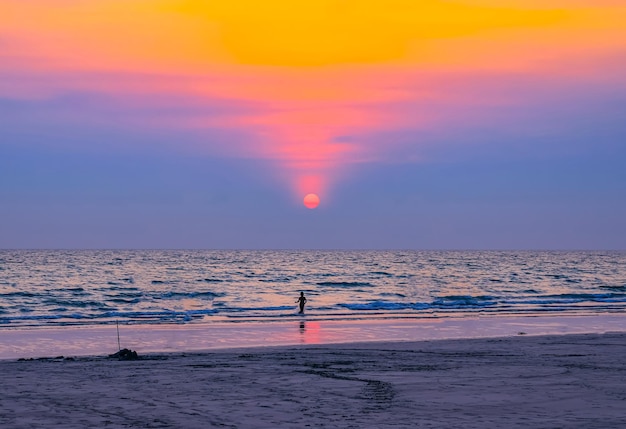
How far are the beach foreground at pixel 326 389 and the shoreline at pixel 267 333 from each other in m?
4.43

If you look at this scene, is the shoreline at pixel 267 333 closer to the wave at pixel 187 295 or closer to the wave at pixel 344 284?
the wave at pixel 187 295

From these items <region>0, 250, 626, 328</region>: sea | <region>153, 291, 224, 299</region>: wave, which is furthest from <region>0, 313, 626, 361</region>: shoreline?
<region>153, 291, 224, 299</region>: wave

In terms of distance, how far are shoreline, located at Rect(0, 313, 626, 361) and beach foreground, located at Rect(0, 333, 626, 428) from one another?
4.43m

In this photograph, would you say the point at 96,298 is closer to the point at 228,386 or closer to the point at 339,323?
the point at 339,323

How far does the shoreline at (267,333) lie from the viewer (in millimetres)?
28797

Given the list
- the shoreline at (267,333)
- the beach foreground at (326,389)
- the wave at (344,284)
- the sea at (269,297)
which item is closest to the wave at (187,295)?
the sea at (269,297)

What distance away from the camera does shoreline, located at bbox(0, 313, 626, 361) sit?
94.5 feet

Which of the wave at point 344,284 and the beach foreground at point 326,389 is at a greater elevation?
the beach foreground at point 326,389

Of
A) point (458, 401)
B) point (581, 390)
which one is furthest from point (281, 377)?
point (581, 390)

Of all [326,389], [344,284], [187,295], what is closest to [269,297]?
[187,295]

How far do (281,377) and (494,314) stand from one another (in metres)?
33.3

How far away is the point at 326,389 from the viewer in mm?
16828

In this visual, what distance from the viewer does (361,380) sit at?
18156mm

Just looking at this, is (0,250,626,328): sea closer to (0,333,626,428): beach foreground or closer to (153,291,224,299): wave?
(153,291,224,299): wave
